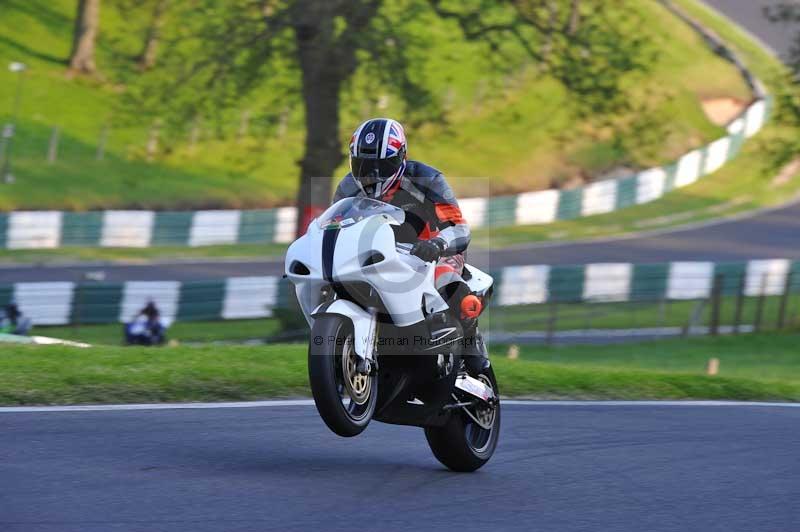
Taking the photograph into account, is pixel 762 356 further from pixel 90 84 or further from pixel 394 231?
pixel 90 84

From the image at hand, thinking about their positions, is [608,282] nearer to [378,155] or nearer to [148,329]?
[148,329]

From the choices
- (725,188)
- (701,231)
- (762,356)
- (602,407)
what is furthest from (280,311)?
(725,188)

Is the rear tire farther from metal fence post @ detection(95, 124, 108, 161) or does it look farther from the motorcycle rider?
metal fence post @ detection(95, 124, 108, 161)

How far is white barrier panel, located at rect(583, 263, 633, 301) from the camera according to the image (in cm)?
2705

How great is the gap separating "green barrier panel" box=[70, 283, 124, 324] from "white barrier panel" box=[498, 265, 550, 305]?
734 centimetres

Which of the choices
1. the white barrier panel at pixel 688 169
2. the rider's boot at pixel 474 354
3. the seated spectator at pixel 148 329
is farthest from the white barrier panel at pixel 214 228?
the rider's boot at pixel 474 354

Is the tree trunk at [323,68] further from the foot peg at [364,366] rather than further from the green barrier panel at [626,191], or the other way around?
the green barrier panel at [626,191]

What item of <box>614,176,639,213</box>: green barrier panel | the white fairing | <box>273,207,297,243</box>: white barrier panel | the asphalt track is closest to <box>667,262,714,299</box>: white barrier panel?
<box>273,207,297,243</box>: white barrier panel

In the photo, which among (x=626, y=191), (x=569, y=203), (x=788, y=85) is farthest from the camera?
(x=626, y=191)

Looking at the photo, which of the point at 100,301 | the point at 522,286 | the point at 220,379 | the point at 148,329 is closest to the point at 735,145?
the point at 522,286

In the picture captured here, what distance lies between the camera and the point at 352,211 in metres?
6.29

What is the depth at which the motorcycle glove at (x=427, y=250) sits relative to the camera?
6.36m

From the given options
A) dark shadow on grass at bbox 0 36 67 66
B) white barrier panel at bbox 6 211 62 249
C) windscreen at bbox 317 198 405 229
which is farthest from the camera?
dark shadow on grass at bbox 0 36 67 66

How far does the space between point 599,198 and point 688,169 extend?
5.38 meters
